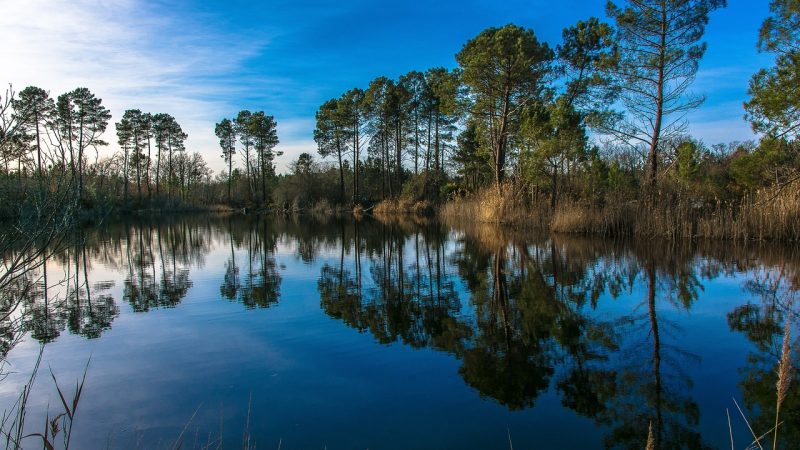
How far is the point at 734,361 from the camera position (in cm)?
505

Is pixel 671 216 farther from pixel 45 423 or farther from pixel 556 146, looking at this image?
pixel 45 423

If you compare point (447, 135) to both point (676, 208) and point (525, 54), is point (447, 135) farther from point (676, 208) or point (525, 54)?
point (676, 208)

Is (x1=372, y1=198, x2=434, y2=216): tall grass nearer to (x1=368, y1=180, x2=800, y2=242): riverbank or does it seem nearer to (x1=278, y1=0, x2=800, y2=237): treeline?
(x1=278, y1=0, x2=800, y2=237): treeline

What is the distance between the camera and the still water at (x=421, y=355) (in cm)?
387

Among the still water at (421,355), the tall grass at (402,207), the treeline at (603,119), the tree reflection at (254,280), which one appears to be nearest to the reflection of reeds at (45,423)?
the still water at (421,355)

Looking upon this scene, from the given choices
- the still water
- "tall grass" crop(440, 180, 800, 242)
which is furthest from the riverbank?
the still water

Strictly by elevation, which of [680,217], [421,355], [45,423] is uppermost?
[680,217]

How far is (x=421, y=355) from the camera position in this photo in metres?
5.52

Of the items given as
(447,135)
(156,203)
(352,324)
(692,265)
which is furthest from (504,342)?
(156,203)

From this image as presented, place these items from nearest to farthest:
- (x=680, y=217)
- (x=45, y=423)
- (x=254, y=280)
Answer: (x=45, y=423), (x=254, y=280), (x=680, y=217)

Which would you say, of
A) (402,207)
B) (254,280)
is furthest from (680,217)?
(402,207)

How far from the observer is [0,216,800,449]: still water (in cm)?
387

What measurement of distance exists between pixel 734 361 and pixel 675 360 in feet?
1.87

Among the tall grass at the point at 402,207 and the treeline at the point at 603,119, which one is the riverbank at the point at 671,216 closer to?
the treeline at the point at 603,119
